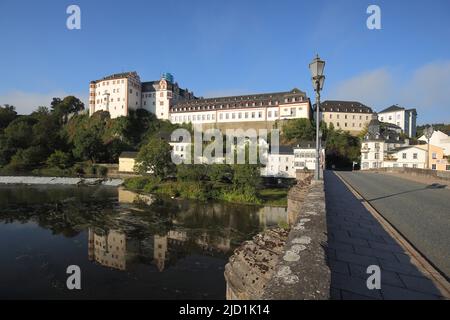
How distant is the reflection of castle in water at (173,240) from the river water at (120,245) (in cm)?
6

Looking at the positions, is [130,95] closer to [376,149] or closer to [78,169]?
[78,169]

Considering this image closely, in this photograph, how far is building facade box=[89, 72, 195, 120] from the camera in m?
86.4

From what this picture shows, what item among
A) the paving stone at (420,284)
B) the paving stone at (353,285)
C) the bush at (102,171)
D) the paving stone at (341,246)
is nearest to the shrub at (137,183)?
the bush at (102,171)

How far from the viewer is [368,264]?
4145 mm

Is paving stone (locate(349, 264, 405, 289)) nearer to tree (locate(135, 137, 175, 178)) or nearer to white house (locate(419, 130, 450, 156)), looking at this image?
tree (locate(135, 137, 175, 178))

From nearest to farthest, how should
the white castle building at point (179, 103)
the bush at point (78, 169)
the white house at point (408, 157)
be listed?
the white house at point (408, 157)
the bush at point (78, 169)
the white castle building at point (179, 103)

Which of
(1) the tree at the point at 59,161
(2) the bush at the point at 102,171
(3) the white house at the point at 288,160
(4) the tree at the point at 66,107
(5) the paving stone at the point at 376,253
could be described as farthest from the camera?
(4) the tree at the point at 66,107

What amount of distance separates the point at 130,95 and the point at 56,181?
39083 millimetres

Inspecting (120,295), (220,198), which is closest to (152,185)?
(220,198)

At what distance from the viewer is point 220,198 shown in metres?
42.7

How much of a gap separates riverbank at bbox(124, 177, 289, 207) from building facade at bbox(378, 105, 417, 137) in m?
53.0

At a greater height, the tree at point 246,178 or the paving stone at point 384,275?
the paving stone at point 384,275

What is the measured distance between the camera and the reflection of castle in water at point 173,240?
1945cm

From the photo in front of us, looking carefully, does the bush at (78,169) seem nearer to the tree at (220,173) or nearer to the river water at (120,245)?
the river water at (120,245)
